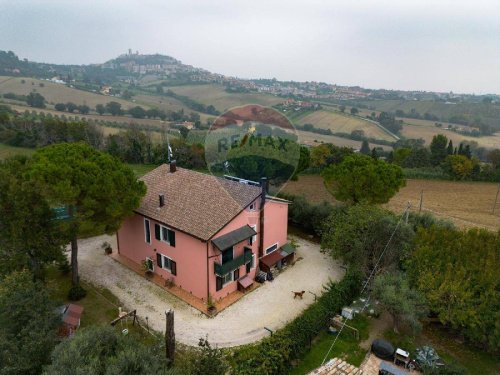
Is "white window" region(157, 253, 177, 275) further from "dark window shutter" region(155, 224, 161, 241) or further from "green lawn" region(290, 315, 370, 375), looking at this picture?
"green lawn" region(290, 315, 370, 375)

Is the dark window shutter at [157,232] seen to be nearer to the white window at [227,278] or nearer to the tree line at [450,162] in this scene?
the white window at [227,278]

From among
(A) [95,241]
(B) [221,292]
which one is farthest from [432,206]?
(A) [95,241]

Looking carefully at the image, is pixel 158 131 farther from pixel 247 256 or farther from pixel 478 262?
pixel 478 262

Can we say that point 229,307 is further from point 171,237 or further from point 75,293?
point 75,293

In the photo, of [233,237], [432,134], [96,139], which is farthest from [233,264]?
[432,134]

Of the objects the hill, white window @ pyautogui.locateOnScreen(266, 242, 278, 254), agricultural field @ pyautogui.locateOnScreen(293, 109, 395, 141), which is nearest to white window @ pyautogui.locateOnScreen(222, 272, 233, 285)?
white window @ pyautogui.locateOnScreen(266, 242, 278, 254)
